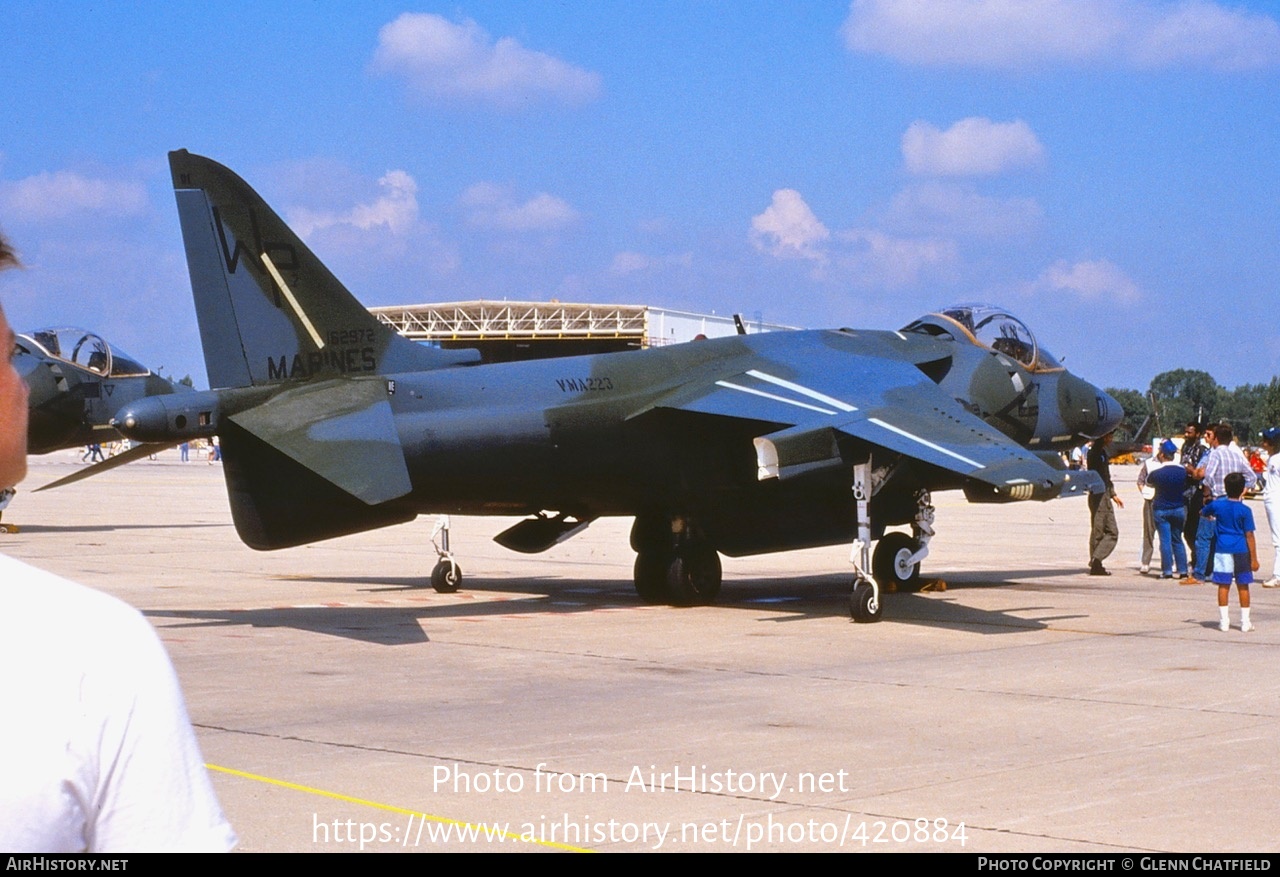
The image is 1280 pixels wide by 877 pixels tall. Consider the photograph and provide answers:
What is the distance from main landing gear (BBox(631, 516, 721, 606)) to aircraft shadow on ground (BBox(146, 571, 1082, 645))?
246 mm

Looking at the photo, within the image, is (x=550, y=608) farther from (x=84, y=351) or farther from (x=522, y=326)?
(x=522, y=326)

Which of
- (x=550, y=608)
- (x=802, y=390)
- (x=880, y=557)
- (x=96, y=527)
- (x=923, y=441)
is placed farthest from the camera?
(x=96, y=527)

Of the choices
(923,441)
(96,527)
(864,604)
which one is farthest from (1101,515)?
(96,527)

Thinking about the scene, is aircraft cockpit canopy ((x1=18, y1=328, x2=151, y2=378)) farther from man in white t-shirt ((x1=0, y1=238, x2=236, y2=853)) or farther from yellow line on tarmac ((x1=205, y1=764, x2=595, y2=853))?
man in white t-shirt ((x1=0, y1=238, x2=236, y2=853))

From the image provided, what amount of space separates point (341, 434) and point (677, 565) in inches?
202

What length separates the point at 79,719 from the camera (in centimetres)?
178

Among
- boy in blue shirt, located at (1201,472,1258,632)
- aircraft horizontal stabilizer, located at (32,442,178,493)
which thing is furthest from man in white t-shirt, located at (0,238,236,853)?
boy in blue shirt, located at (1201,472,1258,632)

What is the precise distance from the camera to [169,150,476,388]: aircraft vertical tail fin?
14344 millimetres

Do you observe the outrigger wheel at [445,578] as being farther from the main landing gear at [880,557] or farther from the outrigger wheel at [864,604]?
the outrigger wheel at [864,604]

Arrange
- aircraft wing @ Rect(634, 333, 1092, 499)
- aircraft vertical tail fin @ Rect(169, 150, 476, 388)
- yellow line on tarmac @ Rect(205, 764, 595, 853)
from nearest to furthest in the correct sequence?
yellow line on tarmac @ Rect(205, 764, 595, 853) → aircraft wing @ Rect(634, 333, 1092, 499) → aircraft vertical tail fin @ Rect(169, 150, 476, 388)

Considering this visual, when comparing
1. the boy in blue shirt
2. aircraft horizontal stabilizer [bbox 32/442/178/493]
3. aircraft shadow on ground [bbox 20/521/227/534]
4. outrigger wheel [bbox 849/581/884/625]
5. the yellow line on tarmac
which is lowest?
the yellow line on tarmac

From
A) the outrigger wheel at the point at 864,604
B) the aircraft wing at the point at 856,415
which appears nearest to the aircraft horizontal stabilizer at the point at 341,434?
the aircraft wing at the point at 856,415

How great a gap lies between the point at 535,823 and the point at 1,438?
5.22m

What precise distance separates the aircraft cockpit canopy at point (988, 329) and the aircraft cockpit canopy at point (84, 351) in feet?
49.1
